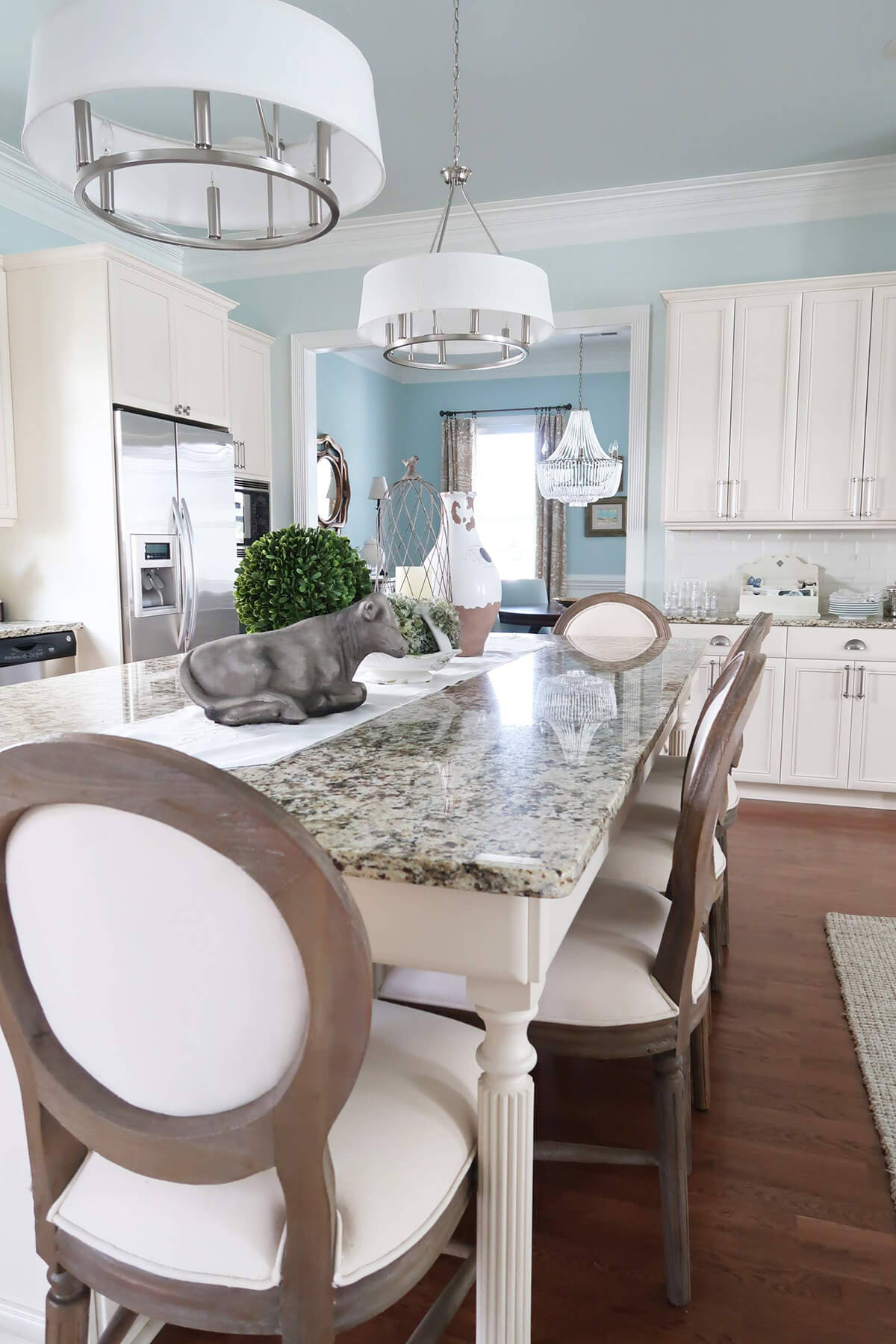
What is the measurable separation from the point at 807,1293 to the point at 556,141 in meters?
4.36

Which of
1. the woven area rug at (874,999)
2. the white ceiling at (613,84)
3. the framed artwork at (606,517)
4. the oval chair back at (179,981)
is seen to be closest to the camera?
the oval chair back at (179,981)

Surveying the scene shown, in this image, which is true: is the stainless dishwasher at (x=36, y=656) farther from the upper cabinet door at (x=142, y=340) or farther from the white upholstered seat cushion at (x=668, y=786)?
the white upholstered seat cushion at (x=668, y=786)

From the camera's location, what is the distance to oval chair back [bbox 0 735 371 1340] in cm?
60

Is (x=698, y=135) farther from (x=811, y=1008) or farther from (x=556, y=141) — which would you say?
(x=811, y=1008)

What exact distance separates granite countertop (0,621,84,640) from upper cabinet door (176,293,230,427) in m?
1.17

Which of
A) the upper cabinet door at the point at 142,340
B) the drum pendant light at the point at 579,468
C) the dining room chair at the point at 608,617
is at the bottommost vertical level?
the dining room chair at the point at 608,617

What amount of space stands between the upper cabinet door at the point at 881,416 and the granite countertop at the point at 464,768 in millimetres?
2704

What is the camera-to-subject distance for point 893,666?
13.4 feet

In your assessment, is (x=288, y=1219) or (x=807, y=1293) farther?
(x=807, y=1293)

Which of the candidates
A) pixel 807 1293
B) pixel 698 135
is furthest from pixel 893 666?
pixel 807 1293

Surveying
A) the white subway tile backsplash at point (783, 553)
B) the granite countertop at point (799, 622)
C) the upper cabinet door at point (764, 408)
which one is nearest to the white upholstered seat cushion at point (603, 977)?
the granite countertop at point (799, 622)

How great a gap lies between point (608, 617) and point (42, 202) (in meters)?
3.46

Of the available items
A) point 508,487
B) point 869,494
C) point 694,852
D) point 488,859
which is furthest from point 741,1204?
point 508,487

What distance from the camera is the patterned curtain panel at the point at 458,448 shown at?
30.6ft
